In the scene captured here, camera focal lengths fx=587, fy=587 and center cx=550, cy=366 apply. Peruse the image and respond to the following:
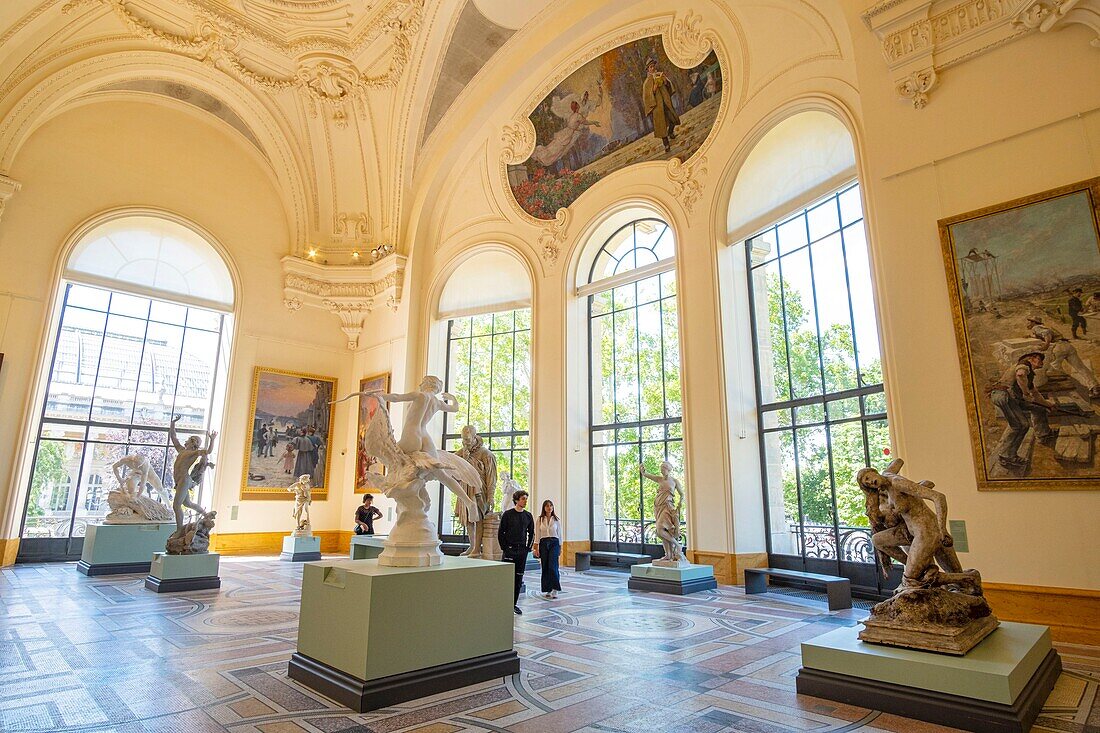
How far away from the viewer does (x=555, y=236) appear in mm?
13594

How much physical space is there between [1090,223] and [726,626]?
214 inches

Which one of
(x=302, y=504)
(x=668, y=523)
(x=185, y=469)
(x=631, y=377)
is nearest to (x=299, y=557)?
(x=302, y=504)

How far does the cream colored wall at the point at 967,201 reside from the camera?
5.66 meters

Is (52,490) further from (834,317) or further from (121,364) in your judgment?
(834,317)

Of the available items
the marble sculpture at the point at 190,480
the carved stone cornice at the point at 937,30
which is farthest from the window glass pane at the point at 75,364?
the carved stone cornice at the point at 937,30

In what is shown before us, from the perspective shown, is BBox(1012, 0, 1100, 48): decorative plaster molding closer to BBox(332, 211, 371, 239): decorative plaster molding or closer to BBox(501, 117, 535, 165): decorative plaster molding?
BBox(501, 117, 535, 165): decorative plaster molding

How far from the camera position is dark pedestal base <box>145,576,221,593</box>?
8.19 meters

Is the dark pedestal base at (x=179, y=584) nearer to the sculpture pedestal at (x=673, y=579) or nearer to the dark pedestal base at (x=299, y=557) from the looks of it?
the dark pedestal base at (x=299, y=557)

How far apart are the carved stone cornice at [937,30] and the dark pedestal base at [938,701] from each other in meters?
6.31

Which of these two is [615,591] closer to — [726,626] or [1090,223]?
[726,626]

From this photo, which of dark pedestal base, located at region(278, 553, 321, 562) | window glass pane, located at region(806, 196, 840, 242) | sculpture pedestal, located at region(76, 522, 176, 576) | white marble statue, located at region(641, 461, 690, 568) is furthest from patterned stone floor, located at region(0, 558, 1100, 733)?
window glass pane, located at region(806, 196, 840, 242)

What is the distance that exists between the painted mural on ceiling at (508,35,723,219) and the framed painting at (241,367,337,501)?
25.9ft

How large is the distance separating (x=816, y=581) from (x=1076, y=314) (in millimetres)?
4214

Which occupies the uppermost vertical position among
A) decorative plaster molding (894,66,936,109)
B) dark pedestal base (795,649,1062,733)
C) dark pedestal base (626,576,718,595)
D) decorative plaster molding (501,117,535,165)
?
decorative plaster molding (501,117,535,165)
